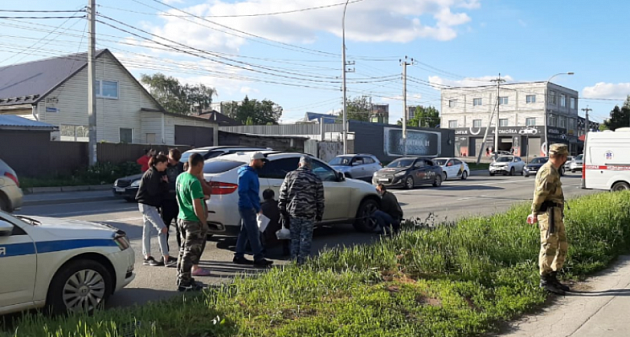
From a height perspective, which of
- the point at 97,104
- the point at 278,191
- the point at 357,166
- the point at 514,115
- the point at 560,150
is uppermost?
the point at 514,115

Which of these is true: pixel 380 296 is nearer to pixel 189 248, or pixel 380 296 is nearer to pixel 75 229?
pixel 189 248

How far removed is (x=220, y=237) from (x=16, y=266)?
5.50m

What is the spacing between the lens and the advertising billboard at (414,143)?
157 feet

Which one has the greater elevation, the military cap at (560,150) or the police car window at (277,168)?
the military cap at (560,150)

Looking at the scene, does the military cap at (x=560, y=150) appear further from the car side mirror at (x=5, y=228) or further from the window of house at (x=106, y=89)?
the window of house at (x=106, y=89)

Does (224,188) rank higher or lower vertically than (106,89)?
lower

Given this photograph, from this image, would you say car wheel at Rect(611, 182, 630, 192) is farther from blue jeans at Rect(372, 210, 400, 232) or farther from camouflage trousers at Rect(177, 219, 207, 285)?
camouflage trousers at Rect(177, 219, 207, 285)

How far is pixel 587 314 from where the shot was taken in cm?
577

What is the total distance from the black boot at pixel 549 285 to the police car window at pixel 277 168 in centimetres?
472

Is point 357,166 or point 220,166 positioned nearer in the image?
point 220,166

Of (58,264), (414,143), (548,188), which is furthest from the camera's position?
(414,143)

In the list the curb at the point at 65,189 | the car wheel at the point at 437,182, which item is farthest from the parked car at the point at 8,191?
the car wheel at the point at 437,182

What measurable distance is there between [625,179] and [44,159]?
2230cm

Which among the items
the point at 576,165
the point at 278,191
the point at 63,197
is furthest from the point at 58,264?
the point at 576,165
